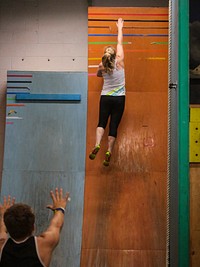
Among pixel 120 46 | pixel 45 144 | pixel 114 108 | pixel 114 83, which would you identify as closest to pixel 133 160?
pixel 114 108

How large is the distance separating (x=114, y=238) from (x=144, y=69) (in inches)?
73.4

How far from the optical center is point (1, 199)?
4.14 metres

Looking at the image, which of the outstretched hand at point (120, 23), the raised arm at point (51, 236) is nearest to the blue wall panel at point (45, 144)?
the outstretched hand at point (120, 23)

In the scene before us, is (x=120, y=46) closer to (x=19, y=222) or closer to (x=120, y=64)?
(x=120, y=64)

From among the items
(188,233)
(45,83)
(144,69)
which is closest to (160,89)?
(144,69)

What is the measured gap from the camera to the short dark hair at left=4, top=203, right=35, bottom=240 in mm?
2342

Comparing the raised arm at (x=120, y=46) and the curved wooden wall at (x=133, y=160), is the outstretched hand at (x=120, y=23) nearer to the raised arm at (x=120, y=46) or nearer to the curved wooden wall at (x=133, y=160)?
the raised arm at (x=120, y=46)

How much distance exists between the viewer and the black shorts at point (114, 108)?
4.10 meters

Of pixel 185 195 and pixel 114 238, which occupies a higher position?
pixel 185 195

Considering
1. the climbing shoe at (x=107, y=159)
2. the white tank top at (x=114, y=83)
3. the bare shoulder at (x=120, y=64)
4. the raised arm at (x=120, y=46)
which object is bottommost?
the climbing shoe at (x=107, y=159)

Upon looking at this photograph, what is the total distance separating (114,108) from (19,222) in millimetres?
2061

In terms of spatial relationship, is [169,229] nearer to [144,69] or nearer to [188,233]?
[188,233]

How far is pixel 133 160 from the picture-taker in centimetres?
423

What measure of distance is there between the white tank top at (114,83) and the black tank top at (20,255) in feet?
7.02
